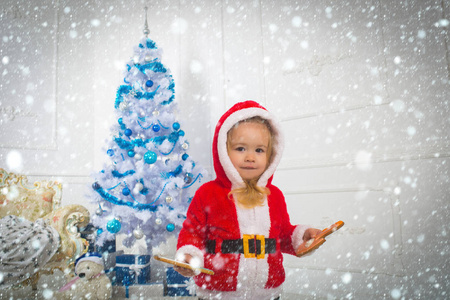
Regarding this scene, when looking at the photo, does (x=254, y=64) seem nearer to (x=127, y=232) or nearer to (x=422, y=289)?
(x=127, y=232)

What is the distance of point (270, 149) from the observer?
1.37 m

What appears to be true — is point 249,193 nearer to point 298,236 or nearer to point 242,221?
point 242,221

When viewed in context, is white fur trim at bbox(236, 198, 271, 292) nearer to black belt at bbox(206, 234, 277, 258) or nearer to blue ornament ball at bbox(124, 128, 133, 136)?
black belt at bbox(206, 234, 277, 258)

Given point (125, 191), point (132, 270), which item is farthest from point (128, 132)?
point (132, 270)

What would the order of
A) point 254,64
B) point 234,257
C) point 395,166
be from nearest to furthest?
point 234,257
point 395,166
point 254,64

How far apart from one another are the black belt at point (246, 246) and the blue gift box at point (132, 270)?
148cm

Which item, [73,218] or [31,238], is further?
[73,218]

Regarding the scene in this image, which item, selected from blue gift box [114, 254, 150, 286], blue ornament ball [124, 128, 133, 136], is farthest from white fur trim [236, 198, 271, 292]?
blue ornament ball [124, 128, 133, 136]

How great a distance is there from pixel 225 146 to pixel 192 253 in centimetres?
43

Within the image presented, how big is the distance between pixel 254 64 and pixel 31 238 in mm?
2374

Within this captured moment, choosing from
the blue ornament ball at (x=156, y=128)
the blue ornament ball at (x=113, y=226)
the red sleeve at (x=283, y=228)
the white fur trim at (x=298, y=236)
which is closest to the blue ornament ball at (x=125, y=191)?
the blue ornament ball at (x=113, y=226)

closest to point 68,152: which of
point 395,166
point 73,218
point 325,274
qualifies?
point 73,218

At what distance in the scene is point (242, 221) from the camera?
1211mm

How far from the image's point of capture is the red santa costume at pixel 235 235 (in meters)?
1.14
